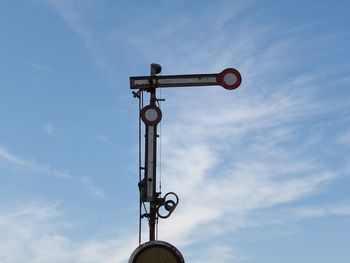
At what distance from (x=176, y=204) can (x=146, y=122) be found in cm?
187

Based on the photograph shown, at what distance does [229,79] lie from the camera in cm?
1452

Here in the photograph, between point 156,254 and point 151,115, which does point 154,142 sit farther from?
point 156,254

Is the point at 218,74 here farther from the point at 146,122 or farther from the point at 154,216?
the point at 154,216

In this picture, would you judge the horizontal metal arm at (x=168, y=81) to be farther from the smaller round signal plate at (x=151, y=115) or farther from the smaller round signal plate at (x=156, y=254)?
the smaller round signal plate at (x=156, y=254)

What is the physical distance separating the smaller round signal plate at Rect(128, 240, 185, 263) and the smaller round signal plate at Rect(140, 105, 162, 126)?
2.90 m

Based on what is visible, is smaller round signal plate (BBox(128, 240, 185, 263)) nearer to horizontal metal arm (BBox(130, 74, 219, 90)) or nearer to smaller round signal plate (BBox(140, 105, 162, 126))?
smaller round signal plate (BBox(140, 105, 162, 126))

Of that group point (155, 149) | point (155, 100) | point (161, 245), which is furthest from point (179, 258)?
point (155, 100)

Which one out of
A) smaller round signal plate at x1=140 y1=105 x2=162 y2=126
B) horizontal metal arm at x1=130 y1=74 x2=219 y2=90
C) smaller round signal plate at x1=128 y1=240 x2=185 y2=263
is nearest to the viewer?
smaller round signal plate at x1=128 y1=240 x2=185 y2=263

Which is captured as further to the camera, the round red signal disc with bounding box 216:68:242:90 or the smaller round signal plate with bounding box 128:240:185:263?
the round red signal disc with bounding box 216:68:242:90

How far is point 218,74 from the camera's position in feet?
47.7

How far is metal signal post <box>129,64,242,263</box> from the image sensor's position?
12.0m

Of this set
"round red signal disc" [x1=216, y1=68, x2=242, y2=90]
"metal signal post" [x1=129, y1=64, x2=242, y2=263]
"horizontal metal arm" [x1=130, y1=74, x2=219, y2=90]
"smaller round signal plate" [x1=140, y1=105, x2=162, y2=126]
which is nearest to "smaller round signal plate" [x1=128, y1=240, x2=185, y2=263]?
"metal signal post" [x1=129, y1=64, x2=242, y2=263]

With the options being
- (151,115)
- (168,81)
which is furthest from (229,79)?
(151,115)

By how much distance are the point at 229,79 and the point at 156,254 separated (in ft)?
14.5
